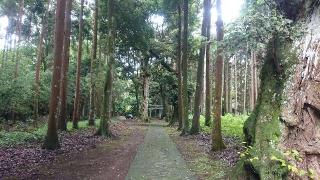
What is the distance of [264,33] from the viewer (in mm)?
8641

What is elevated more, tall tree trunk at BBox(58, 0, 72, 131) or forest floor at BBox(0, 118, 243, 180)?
tall tree trunk at BBox(58, 0, 72, 131)

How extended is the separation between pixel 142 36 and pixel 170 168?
1870cm

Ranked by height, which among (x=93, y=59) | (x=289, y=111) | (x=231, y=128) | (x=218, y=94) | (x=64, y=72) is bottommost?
(x=231, y=128)

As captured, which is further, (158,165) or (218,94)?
(218,94)

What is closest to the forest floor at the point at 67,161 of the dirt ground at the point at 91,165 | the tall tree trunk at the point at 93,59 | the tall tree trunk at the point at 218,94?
the dirt ground at the point at 91,165

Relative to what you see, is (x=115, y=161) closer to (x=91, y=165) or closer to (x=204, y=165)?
(x=91, y=165)

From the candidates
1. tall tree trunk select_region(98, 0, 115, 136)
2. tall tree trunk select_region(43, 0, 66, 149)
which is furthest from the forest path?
tall tree trunk select_region(98, 0, 115, 136)

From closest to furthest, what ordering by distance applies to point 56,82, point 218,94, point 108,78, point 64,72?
point 218,94
point 56,82
point 108,78
point 64,72

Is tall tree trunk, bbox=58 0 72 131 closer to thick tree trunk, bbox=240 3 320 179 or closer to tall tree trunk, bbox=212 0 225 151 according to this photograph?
tall tree trunk, bbox=212 0 225 151

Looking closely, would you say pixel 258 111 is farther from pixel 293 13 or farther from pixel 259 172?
pixel 293 13

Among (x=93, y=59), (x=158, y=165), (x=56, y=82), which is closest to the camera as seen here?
(x=158, y=165)

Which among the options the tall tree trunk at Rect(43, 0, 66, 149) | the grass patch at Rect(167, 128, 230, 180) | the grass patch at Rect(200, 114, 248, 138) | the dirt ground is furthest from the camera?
the grass patch at Rect(200, 114, 248, 138)

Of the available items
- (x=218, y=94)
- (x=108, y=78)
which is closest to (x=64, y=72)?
(x=108, y=78)

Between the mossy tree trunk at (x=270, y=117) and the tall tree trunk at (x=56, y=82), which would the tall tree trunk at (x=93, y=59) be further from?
the mossy tree trunk at (x=270, y=117)
